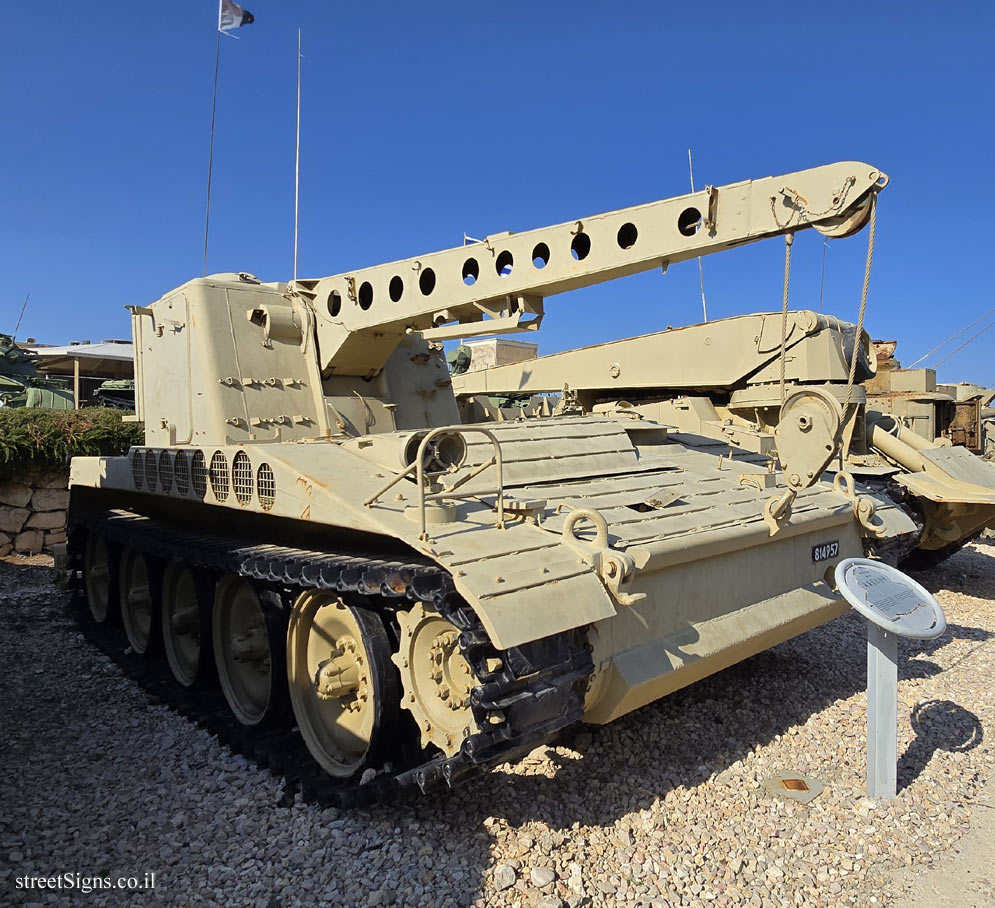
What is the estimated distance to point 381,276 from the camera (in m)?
5.29

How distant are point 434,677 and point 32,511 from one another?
9421mm

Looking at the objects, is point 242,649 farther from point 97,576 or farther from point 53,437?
point 53,437

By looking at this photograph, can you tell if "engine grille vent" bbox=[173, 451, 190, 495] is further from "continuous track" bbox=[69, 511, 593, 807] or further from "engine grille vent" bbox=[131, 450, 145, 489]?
"engine grille vent" bbox=[131, 450, 145, 489]

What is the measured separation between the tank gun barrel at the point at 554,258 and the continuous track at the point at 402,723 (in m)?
1.69

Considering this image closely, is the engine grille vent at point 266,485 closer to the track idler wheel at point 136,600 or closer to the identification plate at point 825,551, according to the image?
the track idler wheel at point 136,600

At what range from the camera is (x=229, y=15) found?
7895 mm

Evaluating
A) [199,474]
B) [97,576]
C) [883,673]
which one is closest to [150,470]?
[199,474]

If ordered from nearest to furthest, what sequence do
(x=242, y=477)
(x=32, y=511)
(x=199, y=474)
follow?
(x=242, y=477), (x=199, y=474), (x=32, y=511)

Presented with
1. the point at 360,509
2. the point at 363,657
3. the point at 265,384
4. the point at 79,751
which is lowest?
the point at 79,751

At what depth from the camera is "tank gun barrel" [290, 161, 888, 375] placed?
3.96 metres

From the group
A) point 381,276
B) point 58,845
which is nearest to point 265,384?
point 381,276

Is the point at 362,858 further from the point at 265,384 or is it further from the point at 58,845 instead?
the point at 265,384

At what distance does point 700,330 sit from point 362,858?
7628 millimetres

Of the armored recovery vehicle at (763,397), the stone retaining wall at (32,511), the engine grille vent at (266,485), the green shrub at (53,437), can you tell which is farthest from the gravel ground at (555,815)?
the stone retaining wall at (32,511)
